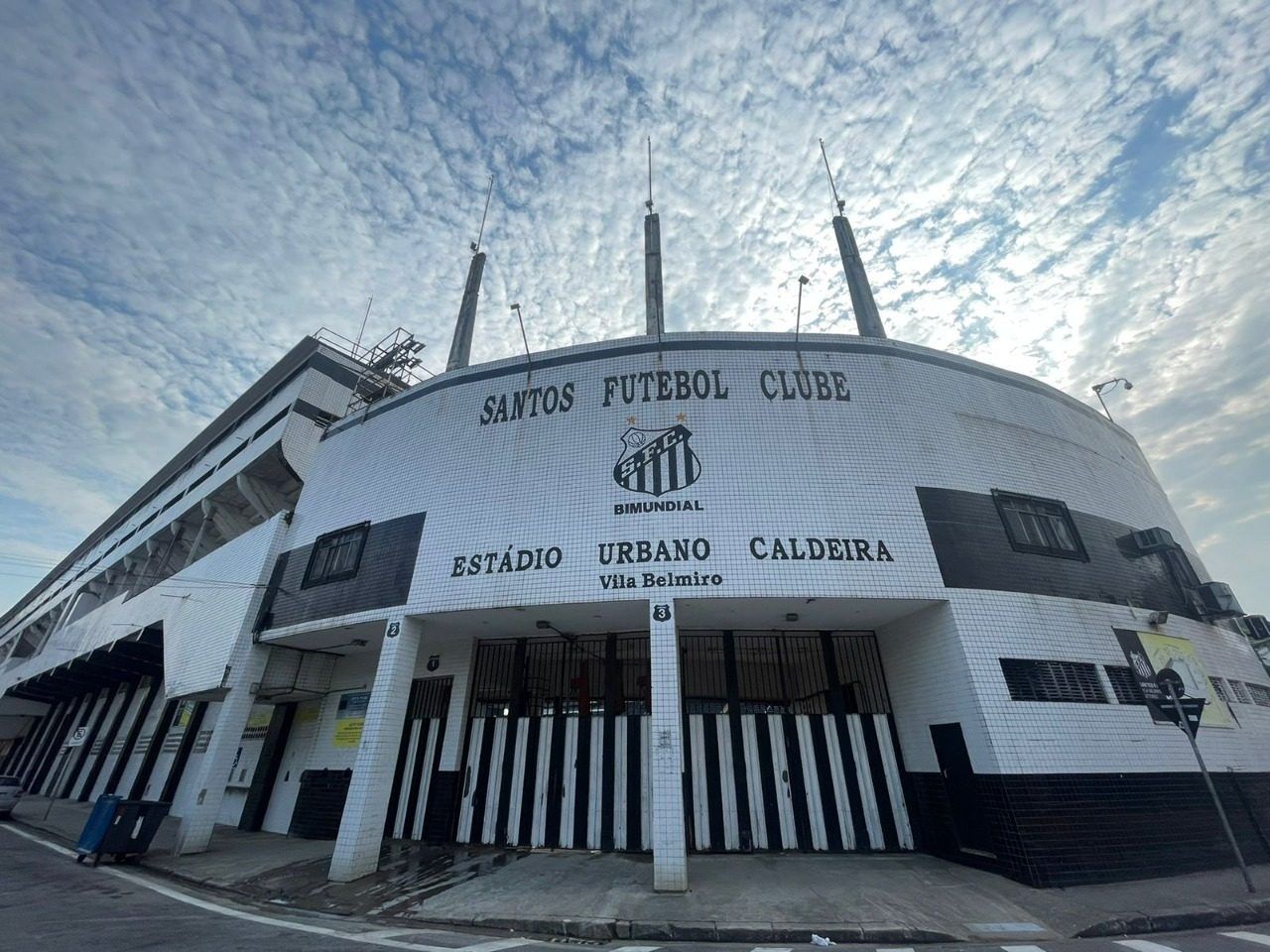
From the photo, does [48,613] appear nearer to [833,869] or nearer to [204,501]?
[204,501]

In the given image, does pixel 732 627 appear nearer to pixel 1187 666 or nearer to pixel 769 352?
pixel 769 352

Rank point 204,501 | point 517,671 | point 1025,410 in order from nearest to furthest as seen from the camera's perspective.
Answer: point 517,671, point 1025,410, point 204,501

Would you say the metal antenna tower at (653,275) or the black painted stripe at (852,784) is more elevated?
the metal antenna tower at (653,275)

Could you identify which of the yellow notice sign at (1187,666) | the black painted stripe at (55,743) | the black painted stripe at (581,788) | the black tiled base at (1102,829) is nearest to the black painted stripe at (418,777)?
the black painted stripe at (581,788)

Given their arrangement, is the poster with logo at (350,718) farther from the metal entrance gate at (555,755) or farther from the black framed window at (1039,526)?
the black framed window at (1039,526)

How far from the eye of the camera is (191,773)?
16125 mm

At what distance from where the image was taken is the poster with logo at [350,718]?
42.0ft

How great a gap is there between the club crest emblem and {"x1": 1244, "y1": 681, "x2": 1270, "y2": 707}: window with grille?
41.9ft

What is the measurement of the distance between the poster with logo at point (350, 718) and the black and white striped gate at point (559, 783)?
3.46 metres

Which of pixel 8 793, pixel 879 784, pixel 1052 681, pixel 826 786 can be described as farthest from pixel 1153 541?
pixel 8 793

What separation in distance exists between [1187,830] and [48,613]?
5535 cm

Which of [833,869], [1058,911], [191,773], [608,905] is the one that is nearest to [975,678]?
[1058,911]

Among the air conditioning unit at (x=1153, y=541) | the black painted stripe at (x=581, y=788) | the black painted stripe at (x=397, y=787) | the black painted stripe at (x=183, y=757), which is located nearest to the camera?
the black painted stripe at (x=581, y=788)

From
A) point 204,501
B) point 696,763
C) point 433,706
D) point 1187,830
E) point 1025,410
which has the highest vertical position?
point 204,501
